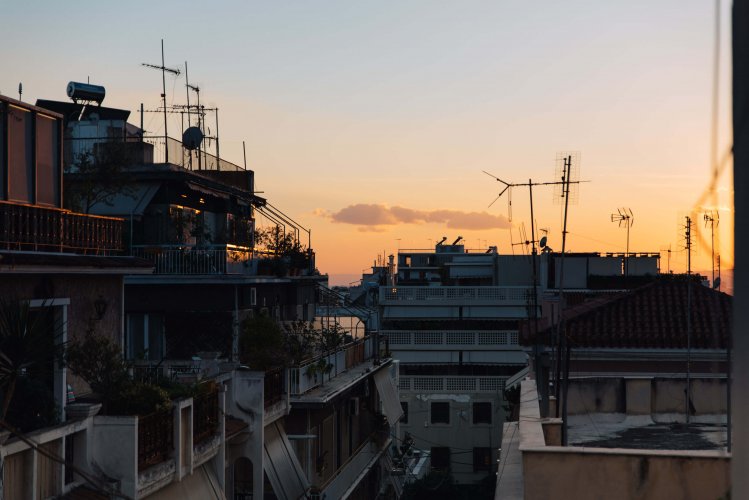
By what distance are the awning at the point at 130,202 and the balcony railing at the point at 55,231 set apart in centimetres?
1006

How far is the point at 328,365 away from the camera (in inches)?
1099

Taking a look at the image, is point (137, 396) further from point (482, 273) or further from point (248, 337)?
point (482, 273)

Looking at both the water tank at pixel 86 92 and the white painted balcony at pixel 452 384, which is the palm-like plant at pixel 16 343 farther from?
the white painted balcony at pixel 452 384

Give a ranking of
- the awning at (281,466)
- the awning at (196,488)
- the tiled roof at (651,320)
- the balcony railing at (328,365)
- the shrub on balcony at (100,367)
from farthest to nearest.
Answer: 1. the balcony railing at (328,365)
2. the tiled roof at (651,320)
3. the awning at (281,466)
4. the awning at (196,488)
5. the shrub on balcony at (100,367)

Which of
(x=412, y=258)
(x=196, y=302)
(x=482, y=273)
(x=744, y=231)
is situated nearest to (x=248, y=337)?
(x=196, y=302)

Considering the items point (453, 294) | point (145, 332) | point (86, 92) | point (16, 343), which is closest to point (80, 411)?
point (16, 343)

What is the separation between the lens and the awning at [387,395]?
35.4 meters

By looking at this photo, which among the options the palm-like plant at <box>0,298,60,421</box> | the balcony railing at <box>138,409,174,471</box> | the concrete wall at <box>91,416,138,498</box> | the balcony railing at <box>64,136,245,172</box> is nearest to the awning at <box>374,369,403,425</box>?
the balcony railing at <box>64,136,245,172</box>

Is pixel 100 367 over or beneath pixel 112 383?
over

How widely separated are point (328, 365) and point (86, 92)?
31.4 ft

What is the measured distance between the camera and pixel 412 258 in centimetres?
13588

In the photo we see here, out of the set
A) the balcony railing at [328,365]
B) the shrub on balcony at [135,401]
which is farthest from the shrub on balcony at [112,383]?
the balcony railing at [328,365]

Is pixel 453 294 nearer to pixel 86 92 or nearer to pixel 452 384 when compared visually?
pixel 452 384

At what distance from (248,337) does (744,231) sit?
22482 mm
